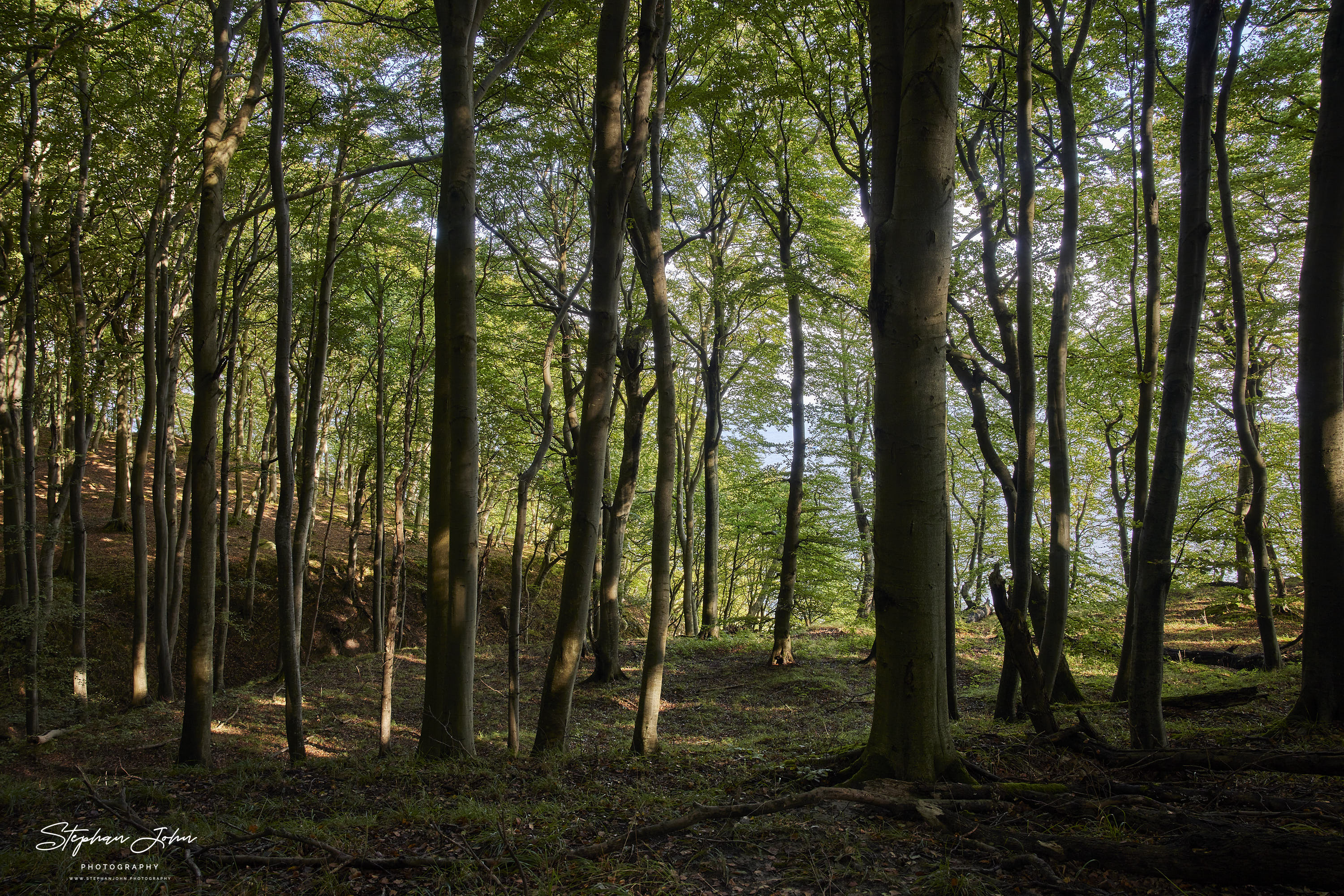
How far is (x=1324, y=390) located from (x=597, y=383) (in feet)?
19.7

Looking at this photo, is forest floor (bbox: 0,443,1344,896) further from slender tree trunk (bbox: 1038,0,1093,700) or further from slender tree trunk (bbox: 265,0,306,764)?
slender tree trunk (bbox: 1038,0,1093,700)

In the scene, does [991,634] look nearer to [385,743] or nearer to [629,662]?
[629,662]

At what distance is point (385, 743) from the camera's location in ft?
23.0

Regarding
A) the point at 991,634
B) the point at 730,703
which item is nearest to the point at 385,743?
the point at 730,703

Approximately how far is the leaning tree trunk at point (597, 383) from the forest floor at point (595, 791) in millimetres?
636

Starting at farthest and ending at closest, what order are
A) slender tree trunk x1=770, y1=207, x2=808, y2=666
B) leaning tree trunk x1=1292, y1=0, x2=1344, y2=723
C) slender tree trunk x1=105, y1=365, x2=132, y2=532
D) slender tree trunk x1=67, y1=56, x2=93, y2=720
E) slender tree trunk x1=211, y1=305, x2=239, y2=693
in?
slender tree trunk x1=770, y1=207, x2=808, y2=666 < slender tree trunk x1=105, y1=365, x2=132, y2=532 < slender tree trunk x1=211, y1=305, x2=239, y2=693 < slender tree trunk x1=67, y1=56, x2=93, y2=720 < leaning tree trunk x1=1292, y1=0, x2=1344, y2=723

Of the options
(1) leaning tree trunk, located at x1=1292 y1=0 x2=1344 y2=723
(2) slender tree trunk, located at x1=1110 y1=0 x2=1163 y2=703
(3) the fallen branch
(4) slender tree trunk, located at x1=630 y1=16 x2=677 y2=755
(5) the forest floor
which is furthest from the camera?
(3) the fallen branch

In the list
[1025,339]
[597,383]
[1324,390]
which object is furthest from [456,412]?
[1324,390]

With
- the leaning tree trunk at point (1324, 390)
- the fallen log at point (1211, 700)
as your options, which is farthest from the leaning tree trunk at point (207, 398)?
the fallen log at point (1211, 700)

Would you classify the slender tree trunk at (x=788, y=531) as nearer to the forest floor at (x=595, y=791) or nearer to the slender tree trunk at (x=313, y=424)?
the forest floor at (x=595, y=791)

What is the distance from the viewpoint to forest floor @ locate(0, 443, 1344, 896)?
8.47 feet

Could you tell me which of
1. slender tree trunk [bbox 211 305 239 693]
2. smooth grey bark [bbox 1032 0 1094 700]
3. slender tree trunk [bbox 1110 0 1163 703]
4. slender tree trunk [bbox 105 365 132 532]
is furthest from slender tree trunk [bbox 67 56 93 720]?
slender tree trunk [bbox 1110 0 1163 703]

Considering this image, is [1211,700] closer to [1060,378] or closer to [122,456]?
[1060,378]

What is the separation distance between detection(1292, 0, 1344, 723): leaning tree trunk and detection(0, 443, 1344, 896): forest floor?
0.68 metres
